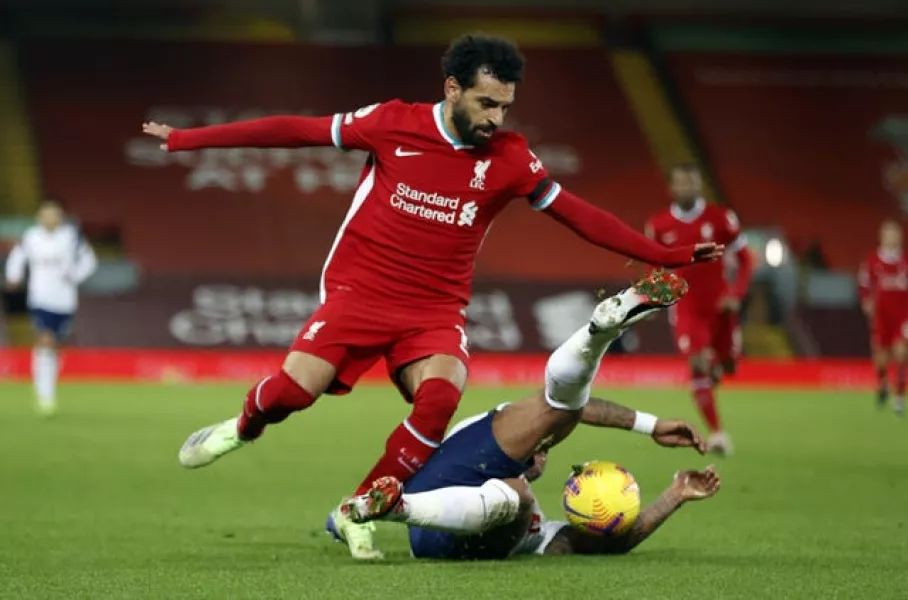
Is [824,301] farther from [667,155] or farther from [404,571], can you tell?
[404,571]

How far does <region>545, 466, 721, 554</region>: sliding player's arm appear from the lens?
268 inches

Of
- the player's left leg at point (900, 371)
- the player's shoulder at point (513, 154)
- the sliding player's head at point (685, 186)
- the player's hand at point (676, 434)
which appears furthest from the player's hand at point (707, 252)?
the player's left leg at point (900, 371)

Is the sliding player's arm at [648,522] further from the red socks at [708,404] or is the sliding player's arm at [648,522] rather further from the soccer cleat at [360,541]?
the red socks at [708,404]

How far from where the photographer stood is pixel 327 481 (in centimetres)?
1050

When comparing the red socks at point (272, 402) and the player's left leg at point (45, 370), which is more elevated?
the red socks at point (272, 402)

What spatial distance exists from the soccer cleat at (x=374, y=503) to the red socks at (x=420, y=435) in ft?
3.10

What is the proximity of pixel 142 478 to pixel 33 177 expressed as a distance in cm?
1675

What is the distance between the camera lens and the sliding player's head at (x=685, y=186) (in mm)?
13039

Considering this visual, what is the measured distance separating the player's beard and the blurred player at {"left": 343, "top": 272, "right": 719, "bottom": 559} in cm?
104

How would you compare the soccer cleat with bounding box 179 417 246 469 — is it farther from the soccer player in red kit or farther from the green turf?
the green turf

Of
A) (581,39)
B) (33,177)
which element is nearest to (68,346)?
(33,177)

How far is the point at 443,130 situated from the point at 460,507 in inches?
68.4

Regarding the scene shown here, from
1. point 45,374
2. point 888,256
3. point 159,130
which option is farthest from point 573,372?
point 888,256

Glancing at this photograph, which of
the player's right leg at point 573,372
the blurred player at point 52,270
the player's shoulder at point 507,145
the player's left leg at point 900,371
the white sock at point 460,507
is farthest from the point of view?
the player's left leg at point 900,371
